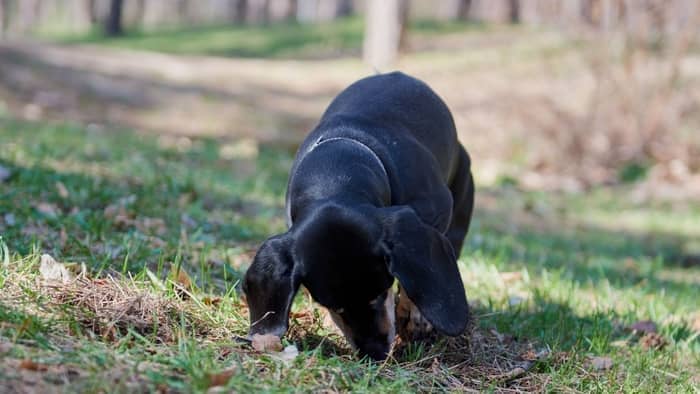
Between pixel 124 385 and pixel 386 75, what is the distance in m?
2.89

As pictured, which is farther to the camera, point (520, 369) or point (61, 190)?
point (61, 190)

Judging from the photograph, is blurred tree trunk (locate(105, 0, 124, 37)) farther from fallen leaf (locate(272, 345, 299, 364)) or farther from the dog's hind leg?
fallen leaf (locate(272, 345, 299, 364))

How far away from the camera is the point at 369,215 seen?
3.42 m

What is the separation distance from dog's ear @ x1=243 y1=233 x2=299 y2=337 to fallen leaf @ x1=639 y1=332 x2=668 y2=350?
6.48 feet

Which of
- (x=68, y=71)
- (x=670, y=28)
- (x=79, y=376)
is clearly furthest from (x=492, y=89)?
(x=79, y=376)

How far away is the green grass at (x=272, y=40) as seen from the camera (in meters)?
23.3

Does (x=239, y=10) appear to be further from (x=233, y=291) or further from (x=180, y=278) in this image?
(x=233, y=291)

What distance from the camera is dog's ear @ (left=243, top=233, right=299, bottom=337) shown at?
3301 millimetres

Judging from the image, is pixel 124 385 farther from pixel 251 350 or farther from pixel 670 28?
pixel 670 28

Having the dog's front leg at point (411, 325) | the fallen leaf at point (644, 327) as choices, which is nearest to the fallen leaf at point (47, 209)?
the dog's front leg at point (411, 325)

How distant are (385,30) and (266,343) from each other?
16.0 m

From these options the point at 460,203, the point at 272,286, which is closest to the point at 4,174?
the point at 460,203

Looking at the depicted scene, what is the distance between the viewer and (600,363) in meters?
3.85

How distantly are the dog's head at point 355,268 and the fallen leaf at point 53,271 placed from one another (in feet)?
2.65
